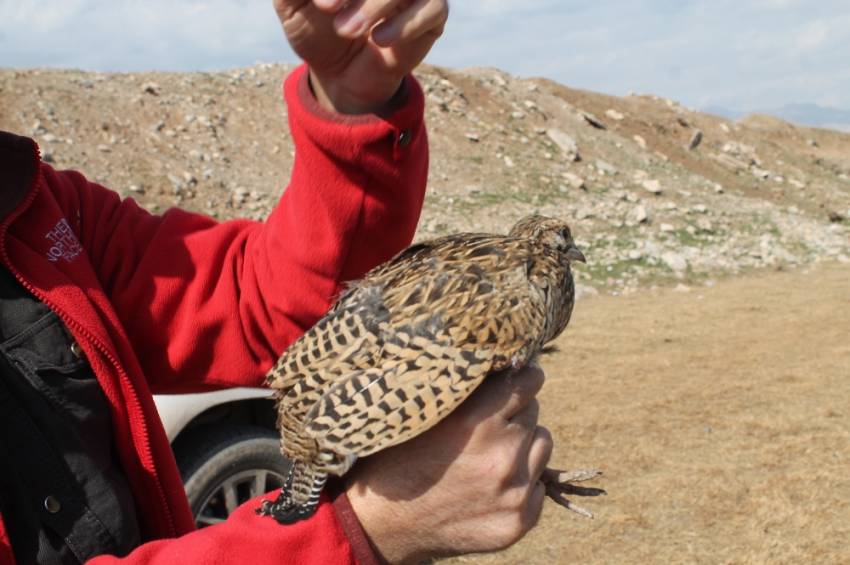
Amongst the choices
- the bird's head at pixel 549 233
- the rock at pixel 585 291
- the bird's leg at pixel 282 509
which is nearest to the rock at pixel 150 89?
the rock at pixel 585 291

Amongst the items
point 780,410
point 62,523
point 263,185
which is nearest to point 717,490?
point 780,410

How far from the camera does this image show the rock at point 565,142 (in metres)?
26.0

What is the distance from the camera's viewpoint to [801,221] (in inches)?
928

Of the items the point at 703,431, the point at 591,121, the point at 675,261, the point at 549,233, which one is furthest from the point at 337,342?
the point at 591,121

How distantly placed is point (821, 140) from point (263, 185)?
1494 inches

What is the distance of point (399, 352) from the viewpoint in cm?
232

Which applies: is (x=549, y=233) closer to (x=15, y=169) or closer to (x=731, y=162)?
(x=15, y=169)

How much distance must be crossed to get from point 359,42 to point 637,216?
1878 cm

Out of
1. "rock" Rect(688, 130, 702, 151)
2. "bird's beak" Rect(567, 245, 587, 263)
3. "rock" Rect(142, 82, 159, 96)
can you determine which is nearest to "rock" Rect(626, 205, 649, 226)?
"rock" Rect(142, 82, 159, 96)

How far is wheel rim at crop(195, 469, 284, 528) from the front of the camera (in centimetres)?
512

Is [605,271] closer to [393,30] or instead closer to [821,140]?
[393,30]

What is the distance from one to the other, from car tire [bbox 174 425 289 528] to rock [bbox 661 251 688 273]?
1329 cm

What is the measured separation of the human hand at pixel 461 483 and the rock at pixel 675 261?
1559cm

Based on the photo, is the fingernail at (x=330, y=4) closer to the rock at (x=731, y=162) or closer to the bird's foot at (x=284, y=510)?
the bird's foot at (x=284, y=510)
